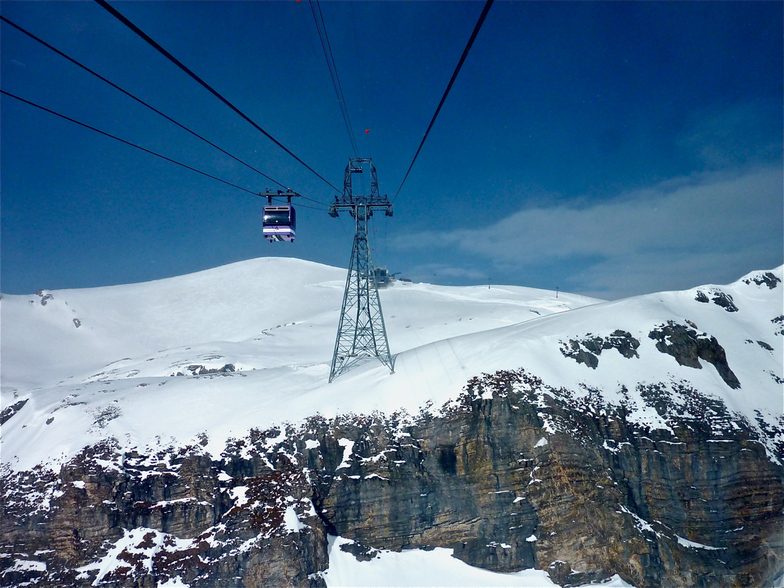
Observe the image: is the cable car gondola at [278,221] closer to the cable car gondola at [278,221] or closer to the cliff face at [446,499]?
the cable car gondola at [278,221]

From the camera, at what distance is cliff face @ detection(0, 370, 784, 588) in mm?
28266

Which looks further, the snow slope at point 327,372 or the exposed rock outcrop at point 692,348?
the exposed rock outcrop at point 692,348

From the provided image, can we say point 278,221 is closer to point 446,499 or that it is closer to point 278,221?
point 278,221

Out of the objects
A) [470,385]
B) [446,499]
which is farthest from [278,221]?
[446,499]

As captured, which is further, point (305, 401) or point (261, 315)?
point (261, 315)

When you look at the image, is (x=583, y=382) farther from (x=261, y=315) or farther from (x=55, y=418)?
(x=261, y=315)

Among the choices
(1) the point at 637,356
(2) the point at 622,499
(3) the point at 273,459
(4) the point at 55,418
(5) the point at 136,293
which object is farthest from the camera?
(5) the point at 136,293

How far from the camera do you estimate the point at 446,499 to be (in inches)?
1235

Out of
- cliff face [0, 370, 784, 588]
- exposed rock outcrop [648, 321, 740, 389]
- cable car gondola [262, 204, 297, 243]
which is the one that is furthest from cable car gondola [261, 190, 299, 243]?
exposed rock outcrop [648, 321, 740, 389]

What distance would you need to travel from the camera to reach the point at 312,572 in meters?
28.9

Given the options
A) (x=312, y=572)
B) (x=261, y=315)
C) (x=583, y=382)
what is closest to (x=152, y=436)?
(x=312, y=572)

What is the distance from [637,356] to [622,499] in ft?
44.1

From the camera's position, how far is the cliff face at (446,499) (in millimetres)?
28266

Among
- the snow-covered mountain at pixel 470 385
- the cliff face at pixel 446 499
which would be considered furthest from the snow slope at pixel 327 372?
the cliff face at pixel 446 499
